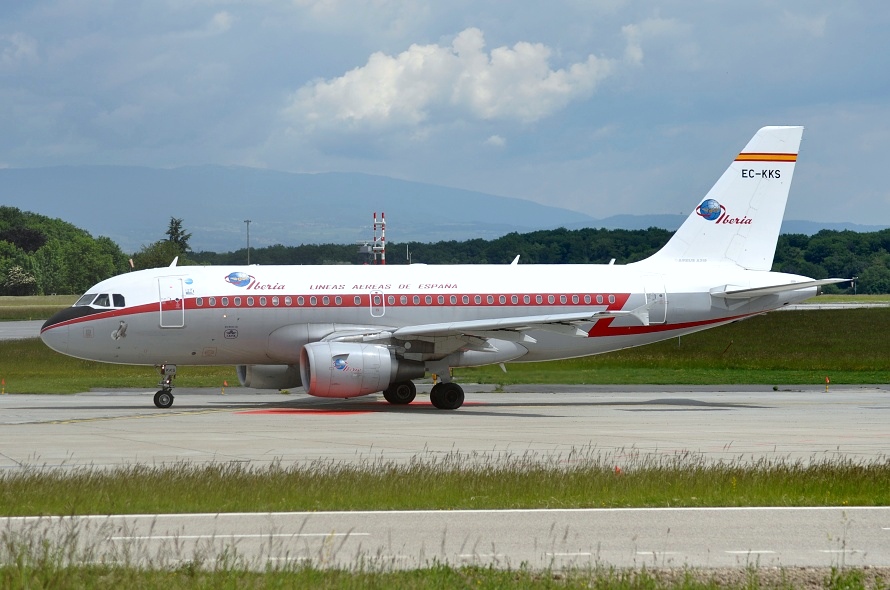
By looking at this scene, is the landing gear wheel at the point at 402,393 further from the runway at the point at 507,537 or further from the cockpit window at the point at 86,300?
the runway at the point at 507,537

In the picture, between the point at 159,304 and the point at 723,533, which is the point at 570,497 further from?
the point at 159,304

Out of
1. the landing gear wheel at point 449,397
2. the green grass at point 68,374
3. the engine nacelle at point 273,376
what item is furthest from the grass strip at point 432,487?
the green grass at point 68,374

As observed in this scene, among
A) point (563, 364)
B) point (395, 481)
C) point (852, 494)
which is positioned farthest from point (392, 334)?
point (852, 494)

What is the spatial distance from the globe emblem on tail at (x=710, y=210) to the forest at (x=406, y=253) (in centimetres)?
4047

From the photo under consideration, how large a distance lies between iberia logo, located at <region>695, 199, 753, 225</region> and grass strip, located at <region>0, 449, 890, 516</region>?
20008 millimetres

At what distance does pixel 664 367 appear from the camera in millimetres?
49281

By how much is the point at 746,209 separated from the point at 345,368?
15153mm

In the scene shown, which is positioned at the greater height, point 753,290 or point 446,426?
point 753,290

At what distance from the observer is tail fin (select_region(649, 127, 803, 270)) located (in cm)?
3756

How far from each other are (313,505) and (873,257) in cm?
16487

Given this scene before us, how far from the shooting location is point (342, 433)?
25.2 meters

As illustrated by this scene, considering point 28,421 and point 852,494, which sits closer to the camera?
point 852,494

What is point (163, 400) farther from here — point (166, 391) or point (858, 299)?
point (858, 299)

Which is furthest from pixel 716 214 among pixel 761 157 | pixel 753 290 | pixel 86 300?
pixel 86 300
